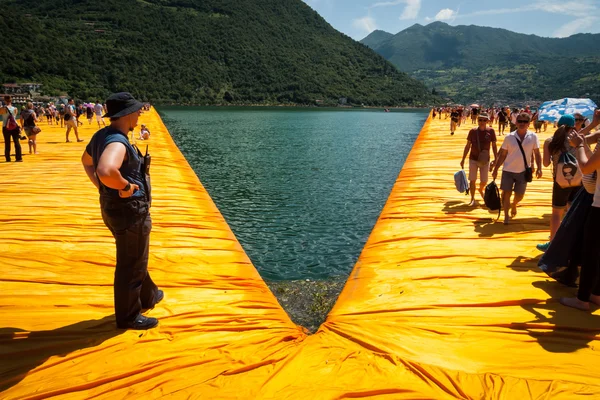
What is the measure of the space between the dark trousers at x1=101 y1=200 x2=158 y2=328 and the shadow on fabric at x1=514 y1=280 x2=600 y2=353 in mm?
3212

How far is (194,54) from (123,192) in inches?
6087

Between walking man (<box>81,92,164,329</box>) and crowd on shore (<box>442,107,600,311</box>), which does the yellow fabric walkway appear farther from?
walking man (<box>81,92,164,329</box>)

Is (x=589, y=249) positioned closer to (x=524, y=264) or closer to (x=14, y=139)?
(x=524, y=264)

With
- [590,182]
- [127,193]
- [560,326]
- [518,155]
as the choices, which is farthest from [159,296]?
[518,155]

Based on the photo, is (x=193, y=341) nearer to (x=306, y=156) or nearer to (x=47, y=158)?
(x=47, y=158)

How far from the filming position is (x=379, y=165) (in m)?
22.6

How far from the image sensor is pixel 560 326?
366cm

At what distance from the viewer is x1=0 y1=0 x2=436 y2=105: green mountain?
99.7 meters

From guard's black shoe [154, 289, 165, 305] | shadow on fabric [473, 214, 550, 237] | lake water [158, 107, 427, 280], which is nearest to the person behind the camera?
guard's black shoe [154, 289, 165, 305]

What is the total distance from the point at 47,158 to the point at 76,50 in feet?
372

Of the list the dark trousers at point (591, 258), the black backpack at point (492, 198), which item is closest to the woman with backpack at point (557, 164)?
the black backpack at point (492, 198)

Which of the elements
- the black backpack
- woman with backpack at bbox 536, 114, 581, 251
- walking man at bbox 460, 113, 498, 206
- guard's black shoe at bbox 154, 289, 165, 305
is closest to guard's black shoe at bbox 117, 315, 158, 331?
guard's black shoe at bbox 154, 289, 165, 305

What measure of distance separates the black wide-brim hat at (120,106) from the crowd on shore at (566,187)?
12.0 feet

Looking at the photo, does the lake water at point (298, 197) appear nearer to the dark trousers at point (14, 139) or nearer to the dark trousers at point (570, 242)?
the dark trousers at point (570, 242)
